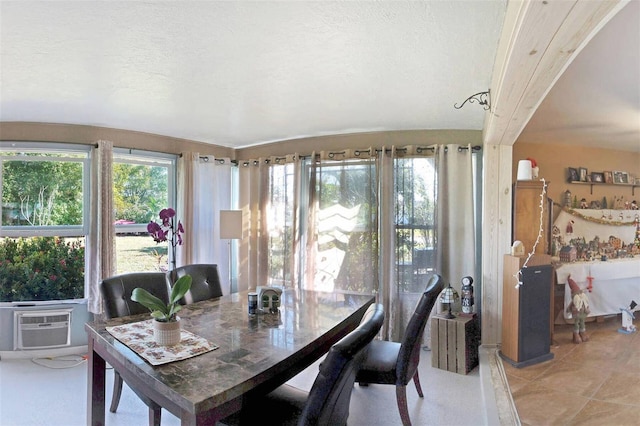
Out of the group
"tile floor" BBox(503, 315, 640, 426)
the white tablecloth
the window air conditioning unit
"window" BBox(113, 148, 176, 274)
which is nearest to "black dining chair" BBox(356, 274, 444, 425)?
"tile floor" BBox(503, 315, 640, 426)

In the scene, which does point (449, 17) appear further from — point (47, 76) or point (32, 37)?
point (47, 76)

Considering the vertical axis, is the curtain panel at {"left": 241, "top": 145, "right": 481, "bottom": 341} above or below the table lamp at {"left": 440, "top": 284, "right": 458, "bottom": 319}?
above

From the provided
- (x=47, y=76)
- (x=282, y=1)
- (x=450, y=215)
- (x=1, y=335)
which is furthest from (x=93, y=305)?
(x=450, y=215)

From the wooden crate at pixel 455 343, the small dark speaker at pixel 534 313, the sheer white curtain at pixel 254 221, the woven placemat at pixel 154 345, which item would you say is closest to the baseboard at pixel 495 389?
the wooden crate at pixel 455 343

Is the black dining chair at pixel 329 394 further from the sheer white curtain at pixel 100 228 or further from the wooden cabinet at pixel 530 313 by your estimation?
the sheer white curtain at pixel 100 228

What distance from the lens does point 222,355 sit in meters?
1.46

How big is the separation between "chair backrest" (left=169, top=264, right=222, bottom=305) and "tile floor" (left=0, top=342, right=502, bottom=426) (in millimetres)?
796

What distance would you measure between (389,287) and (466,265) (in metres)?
0.81

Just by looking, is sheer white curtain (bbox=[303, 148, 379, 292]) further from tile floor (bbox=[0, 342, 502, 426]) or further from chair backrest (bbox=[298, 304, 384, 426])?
chair backrest (bbox=[298, 304, 384, 426])

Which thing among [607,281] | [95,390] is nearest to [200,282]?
[95,390]

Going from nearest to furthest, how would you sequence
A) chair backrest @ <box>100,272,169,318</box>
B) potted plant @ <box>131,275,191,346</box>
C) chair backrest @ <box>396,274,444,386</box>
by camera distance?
potted plant @ <box>131,275,191,346</box>, chair backrest @ <box>396,274,444,386</box>, chair backrest @ <box>100,272,169,318</box>

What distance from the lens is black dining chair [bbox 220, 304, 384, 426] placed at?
1.13 meters

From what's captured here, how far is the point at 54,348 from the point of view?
10.6ft

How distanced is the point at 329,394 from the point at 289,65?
6.01ft
